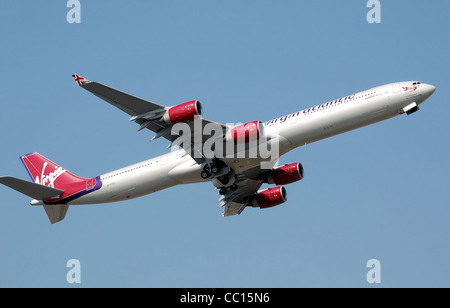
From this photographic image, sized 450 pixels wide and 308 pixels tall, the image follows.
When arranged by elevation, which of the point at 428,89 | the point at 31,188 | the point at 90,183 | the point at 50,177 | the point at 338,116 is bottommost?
the point at 31,188

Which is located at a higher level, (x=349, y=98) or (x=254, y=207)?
(x=349, y=98)

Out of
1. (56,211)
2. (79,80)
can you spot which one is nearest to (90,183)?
(56,211)

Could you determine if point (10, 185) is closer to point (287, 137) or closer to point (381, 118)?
point (287, 137)

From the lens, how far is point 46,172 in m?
56.7

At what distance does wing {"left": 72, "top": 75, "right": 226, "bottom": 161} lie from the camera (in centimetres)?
4325

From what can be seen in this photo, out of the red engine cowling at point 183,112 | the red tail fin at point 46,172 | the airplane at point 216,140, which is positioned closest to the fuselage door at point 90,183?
the airplane at point 216,140

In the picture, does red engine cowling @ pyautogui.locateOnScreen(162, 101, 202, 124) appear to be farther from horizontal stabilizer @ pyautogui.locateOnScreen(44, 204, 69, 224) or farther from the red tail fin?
horizontal stabilizer @ pyautogui.locateOnScreen(44, 204, 69, 224)

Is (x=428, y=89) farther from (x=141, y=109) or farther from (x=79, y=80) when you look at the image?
(x=79, y=80)

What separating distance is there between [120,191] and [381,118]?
20.1 m

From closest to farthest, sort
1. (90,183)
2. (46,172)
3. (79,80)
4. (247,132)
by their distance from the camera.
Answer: (79,80)
(247,132)
(90,183)
(46,172)

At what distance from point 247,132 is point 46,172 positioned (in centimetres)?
1957

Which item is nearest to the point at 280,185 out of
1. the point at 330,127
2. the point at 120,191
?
the point at 330,127

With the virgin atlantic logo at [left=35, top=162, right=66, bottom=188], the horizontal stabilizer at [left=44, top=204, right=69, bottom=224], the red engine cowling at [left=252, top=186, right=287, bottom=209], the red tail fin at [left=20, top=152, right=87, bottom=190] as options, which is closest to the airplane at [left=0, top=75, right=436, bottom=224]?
the horizontal stabilizer at [left=44, top=204, right=69, bottom=224]

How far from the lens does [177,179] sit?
5031 cm
